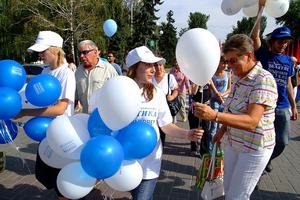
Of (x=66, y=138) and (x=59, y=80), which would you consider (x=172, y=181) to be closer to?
(x=59, y=80)

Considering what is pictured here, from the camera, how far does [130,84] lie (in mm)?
2256

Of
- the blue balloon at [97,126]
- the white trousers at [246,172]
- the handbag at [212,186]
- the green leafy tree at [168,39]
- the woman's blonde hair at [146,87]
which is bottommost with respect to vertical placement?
the green leafy tree at [168,39]

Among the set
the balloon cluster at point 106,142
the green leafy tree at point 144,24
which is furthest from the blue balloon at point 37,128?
the green leafy tree at point 144,24

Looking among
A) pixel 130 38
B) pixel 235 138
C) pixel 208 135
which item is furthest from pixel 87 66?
pixel 130 38

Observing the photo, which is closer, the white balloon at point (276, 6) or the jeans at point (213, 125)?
the white balloon at point (276, 6)

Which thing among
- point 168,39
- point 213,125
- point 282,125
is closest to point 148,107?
point 282,125

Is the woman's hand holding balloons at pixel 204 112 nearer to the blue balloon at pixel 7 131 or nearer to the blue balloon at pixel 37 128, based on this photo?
the blue balloon at pixel 37 128

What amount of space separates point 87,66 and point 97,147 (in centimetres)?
232

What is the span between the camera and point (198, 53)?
2.46 m

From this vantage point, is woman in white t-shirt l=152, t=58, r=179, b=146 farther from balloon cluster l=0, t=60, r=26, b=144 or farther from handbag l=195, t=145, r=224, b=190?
balloon cluster l=0, t=60, r=26, b=144

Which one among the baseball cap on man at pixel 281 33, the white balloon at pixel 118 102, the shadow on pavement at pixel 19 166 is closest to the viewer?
the white balloon at pixel 118 102

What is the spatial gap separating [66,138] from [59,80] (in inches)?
37.5

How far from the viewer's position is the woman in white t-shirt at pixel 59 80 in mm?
3047

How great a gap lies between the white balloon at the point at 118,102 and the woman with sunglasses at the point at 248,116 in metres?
0.76
